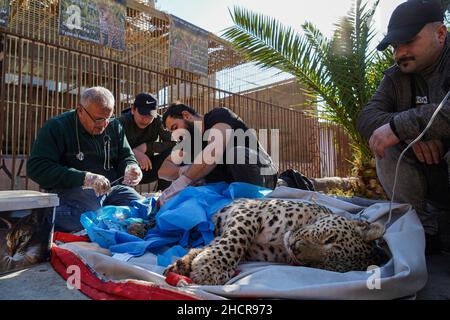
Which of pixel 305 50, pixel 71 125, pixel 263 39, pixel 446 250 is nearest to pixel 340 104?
pixel 305 50

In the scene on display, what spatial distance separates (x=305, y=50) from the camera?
18.6 feet

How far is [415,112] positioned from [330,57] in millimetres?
3439

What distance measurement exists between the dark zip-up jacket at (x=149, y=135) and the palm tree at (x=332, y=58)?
1.90 m

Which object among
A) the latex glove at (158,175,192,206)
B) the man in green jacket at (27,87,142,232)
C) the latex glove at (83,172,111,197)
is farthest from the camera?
the latex glove at (158,175,192,206)

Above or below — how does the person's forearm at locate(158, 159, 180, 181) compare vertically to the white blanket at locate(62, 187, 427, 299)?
above

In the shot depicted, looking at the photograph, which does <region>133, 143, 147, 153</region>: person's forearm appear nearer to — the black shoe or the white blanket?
the white blanket

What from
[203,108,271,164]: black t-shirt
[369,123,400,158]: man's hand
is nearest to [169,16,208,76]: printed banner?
[203,108,271,164]: black t-shirt

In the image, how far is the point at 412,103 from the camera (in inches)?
108

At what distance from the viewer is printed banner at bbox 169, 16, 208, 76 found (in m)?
9.00

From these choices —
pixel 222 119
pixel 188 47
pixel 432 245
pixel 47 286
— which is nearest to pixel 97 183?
pixel 47 286

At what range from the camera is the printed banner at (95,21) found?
7027 mm

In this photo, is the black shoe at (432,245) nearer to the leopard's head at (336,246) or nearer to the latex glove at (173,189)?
the leopard's head at (336,246)

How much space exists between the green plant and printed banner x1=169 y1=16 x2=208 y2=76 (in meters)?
3.56
